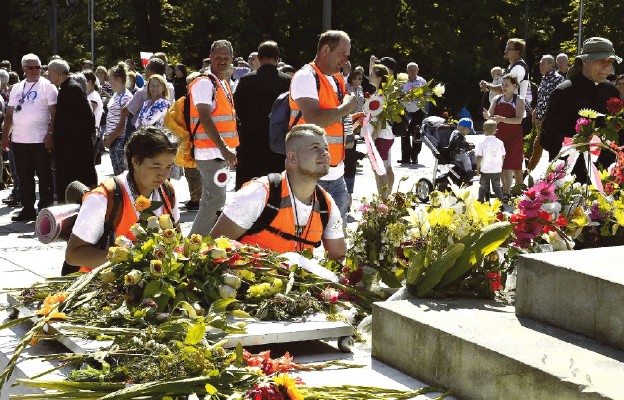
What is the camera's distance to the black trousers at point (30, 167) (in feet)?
39.0

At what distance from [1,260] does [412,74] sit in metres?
11.8

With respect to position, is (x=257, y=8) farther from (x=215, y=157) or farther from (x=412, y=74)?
(x=215, y=157)

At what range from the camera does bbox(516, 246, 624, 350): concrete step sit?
12.5 feet

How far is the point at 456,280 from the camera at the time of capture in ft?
14.9

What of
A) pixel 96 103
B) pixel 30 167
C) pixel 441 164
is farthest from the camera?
pixel 96 103

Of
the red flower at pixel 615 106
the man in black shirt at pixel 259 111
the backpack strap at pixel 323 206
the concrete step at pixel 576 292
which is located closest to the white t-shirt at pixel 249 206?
the backpack strap at pixel 323 206

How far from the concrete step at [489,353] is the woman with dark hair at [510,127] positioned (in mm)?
9012

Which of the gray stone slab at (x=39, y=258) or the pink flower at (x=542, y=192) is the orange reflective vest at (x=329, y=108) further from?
the pink flower at (x=542, y=192)

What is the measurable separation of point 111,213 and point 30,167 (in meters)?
6.95

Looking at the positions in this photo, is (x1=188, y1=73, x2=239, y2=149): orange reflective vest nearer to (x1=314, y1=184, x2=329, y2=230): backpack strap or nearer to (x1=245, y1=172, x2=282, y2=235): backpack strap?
(x1=314, y1=184, x2=329, y2=230): backpack strap

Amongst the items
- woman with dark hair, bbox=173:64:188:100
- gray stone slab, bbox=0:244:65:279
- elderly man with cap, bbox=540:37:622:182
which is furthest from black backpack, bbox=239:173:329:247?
woman with dark hair, bbox=173:64:188:100

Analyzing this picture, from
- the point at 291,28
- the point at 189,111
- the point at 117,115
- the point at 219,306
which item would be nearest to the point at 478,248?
the point at 219,306

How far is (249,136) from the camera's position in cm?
1030

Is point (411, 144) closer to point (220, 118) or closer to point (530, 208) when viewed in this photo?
point (220, 118)
